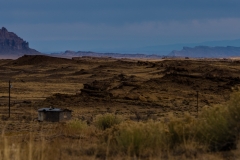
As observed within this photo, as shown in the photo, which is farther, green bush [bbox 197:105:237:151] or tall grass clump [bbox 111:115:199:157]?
green bush [bbox 197:105:237:151]

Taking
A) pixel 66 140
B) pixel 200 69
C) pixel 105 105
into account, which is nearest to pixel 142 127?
pixel 66 140

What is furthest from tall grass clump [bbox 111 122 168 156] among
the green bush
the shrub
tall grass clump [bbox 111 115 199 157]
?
the shrub

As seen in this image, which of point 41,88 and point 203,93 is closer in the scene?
point 203,93

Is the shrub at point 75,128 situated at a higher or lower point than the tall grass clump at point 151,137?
lower

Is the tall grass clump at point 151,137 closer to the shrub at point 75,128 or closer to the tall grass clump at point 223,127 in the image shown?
the tall grass clump at point 223,127

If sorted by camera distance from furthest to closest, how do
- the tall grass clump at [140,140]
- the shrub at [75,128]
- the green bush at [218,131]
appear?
the shrub at [75,128] < the green bush at [218,131] < the tall grass clump at [140,140]

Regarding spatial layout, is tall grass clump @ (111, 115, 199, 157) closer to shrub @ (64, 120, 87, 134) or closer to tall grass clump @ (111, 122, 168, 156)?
tall grass clump @ (111, 122, 168, 156)

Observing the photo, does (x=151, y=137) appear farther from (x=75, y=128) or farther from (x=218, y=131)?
(x=75, y=128)

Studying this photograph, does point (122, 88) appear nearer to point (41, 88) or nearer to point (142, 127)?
point (41, 88)

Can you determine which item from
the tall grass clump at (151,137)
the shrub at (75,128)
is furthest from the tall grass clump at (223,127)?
the shrub at (75,128)

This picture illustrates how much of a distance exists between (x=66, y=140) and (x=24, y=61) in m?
98.0

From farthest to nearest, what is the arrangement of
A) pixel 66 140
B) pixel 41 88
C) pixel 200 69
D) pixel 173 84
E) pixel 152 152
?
pixel 200 69
pixel 41 88
pixel 173 84
pixel 66 140
pixel 152 152

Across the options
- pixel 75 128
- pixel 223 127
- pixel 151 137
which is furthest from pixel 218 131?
pixel 75 128

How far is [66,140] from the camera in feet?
46.7
